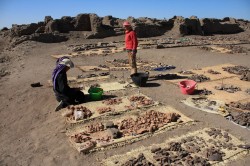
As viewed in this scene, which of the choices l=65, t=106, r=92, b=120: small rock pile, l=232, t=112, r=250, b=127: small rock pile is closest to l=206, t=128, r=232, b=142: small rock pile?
l=232, t=112, r=250, b=127: small rock pile

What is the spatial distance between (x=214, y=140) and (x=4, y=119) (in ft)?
17.5

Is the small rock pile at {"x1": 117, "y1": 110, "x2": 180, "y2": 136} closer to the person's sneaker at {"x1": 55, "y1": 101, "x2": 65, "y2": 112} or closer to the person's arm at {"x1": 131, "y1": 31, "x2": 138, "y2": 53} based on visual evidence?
the person's sneaker at {"x1": 55, "y1": 101, "x2": 65, "y2": 112}

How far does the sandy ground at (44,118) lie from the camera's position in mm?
6070

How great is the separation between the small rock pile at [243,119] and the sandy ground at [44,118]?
184 mm

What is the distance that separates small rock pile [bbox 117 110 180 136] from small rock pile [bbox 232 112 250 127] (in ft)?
4.55

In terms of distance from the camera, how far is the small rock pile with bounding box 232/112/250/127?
713 cm

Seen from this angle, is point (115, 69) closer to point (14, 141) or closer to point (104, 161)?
point (14, 141)

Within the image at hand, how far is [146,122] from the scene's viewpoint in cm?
727

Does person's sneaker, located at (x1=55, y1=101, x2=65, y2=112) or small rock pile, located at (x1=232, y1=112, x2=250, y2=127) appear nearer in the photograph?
small rock pile, located at (x1=232, y1=112, x2=250, y2=127)

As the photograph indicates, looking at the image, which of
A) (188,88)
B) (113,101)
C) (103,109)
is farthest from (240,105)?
(103,109)

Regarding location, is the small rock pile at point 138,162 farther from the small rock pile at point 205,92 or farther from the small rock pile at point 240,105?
the small rock pile at point 205,92

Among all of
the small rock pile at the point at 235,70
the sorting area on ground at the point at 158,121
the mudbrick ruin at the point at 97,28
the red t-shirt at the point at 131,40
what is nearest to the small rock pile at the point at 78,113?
the sorting area on ground at the point at 158,121

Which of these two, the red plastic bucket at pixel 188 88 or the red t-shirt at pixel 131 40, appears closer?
the red plastic bucket at pixel 188 88

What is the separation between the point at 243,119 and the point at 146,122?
2.31m
